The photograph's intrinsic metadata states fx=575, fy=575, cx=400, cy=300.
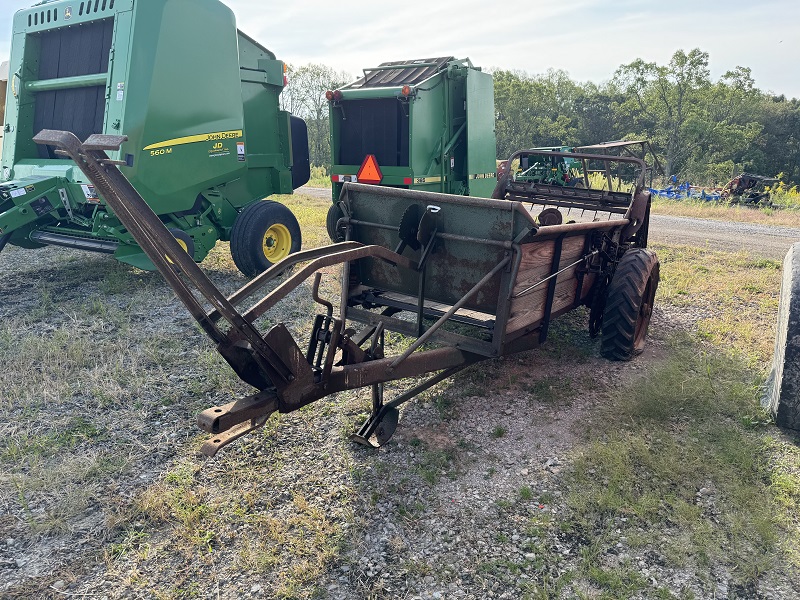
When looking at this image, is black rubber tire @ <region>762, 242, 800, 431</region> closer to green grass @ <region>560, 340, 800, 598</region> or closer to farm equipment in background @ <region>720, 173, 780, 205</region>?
green grass @ <region>560, 340, 800, 598</region>

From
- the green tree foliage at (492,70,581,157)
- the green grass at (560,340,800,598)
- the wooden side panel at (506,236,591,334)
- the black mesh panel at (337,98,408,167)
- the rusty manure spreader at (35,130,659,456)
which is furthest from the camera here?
the green tree foliage at (492,70,581,157)

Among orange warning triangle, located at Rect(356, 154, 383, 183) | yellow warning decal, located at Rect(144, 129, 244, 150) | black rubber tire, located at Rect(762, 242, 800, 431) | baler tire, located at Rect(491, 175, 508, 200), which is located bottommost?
black rubber tire, located at Rect(762, 242, 800, 431)

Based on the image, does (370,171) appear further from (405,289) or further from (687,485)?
(687,485)

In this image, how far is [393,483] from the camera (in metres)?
3.03

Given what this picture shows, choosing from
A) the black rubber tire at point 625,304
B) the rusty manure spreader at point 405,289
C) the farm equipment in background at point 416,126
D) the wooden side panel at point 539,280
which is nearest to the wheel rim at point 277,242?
the farm equipment in background at point 416,126

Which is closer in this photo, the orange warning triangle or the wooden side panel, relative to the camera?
the wooden side panel

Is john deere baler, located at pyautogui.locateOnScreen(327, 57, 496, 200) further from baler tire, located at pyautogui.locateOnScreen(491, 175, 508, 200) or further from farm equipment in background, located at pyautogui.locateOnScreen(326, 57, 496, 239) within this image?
baler tire, located at pyautogui.locateOnScreen(491, 175, 508, 200)

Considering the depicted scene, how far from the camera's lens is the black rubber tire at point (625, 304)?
4320 millimetres

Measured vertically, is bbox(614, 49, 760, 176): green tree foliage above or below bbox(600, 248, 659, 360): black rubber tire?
above

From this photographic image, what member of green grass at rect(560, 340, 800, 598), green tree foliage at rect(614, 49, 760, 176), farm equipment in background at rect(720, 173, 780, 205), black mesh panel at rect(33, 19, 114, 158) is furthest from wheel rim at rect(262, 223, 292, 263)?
green tree foliage at rect(614, 49, 760, 176)

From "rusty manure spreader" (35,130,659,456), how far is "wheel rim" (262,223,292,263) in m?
2.94

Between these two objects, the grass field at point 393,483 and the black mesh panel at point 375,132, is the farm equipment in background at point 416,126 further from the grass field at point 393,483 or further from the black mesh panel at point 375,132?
the grass field at point 393,483

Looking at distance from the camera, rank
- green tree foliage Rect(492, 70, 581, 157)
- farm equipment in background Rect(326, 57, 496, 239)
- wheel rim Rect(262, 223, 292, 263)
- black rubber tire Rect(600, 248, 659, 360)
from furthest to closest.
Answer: green tree foliage Rect(492, 70, 581, 157) → farm equipment in background Rect(326, 57, 496, 239) → wheel rim Rect(262, 223, 292, 263) → black rubber tire Rect(600, 248, 659, 360)

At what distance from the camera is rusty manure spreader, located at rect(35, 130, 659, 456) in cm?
238
